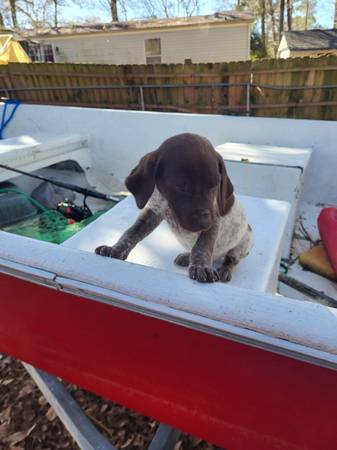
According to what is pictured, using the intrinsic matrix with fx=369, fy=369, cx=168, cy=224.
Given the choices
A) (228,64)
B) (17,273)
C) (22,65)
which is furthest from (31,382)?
(22,65)

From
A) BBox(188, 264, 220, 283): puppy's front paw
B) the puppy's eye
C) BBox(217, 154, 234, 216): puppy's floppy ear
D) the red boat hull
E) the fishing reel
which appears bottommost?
the fishing reel

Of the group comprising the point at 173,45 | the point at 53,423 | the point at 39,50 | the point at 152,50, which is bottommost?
the point at 53,423

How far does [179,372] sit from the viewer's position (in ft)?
3.89

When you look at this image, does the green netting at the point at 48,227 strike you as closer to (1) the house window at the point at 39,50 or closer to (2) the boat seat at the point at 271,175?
(2) the boat seat at the point at 271,175

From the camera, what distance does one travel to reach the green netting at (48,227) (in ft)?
9.28

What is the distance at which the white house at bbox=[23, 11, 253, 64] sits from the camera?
1474cm

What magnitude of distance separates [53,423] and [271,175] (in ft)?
6.96

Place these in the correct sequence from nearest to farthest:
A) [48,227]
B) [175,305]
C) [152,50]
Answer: [175,305] → [48,227] → [152,50]

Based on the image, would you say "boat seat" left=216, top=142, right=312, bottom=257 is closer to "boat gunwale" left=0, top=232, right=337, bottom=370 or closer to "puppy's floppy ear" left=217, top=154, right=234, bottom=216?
"puppy's floppy ear" left=217, top=154, right=234, bottom=216

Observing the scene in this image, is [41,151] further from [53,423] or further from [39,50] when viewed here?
[39,50]

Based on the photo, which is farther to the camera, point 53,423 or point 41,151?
point 41,151

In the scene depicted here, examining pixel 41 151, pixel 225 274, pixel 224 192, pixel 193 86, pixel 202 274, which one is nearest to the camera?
pixel 202 274

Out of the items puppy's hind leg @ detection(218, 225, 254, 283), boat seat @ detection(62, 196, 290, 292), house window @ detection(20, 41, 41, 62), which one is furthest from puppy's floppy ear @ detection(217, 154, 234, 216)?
house window @ detection(20, 41, 41, 62)

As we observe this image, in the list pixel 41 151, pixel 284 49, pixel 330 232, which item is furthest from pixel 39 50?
pixel 330 232
